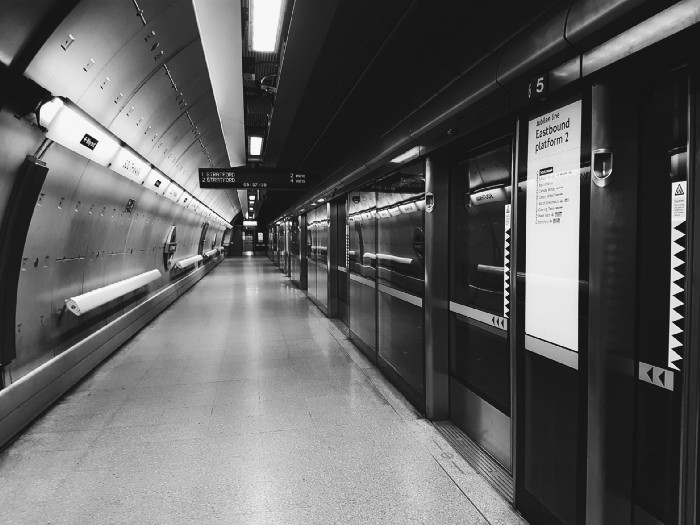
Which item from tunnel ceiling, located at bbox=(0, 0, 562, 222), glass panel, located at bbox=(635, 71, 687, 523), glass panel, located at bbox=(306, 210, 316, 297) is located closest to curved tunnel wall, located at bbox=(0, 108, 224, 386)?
tunnel ceiling, located at bbox=(0, 0, 562, 222)

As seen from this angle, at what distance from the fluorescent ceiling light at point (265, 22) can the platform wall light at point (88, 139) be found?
4.94 feet

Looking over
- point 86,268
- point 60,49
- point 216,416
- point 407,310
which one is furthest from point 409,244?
point 86,268

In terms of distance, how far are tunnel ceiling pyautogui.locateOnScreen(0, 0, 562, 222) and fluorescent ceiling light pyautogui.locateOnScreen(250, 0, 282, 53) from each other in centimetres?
11

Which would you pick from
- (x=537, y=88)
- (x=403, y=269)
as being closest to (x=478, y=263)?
(x=403, y=269)

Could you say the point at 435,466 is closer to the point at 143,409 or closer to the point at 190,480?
the point at 190,480

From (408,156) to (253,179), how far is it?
5.94m

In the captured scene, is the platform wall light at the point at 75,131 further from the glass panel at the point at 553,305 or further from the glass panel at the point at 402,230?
the glass panel at the point at 553,305

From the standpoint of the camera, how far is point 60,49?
2.87 m

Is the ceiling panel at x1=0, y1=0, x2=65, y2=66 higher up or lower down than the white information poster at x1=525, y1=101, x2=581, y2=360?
higher up

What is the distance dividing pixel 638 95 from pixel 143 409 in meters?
3.77

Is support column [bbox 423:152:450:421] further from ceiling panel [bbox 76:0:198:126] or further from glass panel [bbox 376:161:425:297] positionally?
ceiling panel [bbox 76:0:198:126]

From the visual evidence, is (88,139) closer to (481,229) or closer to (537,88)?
(481,229)

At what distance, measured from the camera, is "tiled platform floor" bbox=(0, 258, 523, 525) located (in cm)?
219

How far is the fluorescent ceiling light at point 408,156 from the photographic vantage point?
11.0 feet
